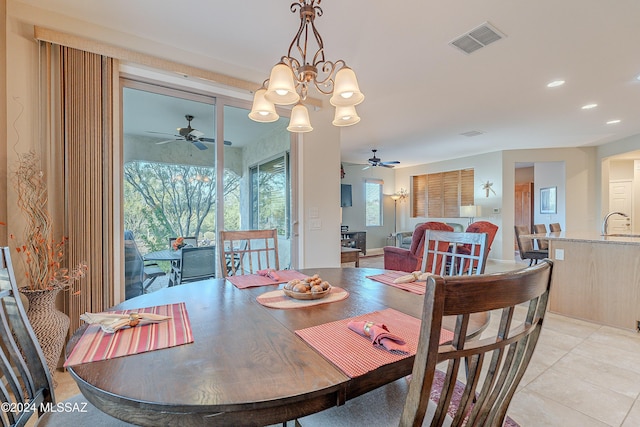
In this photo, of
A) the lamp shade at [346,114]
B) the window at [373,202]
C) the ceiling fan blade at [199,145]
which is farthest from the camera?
the window at [373,202]

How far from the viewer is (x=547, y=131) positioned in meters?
5.29

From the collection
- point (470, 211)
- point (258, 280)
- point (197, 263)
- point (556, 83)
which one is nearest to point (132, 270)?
point (197, 263)

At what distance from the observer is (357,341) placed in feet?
3.12

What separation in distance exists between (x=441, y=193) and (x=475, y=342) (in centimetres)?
839

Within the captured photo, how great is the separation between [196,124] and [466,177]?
23.1 feet

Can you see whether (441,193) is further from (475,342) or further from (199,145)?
(475,342)

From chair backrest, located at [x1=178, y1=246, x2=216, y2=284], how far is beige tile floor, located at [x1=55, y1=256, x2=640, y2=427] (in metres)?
1.14

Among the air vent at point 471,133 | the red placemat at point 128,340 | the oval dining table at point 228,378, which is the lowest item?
the oval dining table at point 228,378

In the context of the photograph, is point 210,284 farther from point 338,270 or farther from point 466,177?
point 466,177

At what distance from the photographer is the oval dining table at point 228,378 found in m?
0.67

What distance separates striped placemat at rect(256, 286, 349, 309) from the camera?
1.33 m

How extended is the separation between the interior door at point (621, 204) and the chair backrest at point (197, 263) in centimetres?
888

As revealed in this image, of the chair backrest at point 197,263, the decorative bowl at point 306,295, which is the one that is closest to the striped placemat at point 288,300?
the decorative bowl at point 306,295

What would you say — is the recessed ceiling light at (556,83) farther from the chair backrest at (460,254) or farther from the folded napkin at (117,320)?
the folded napkin at (117,320)
